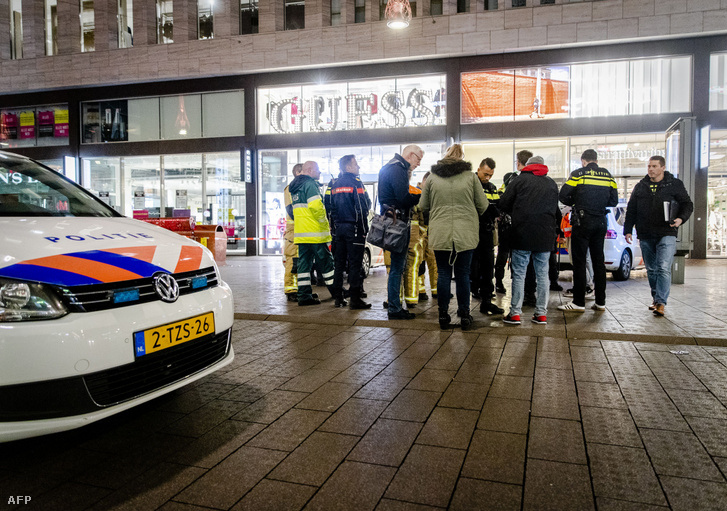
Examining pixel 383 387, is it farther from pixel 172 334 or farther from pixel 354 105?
pixel 354 105

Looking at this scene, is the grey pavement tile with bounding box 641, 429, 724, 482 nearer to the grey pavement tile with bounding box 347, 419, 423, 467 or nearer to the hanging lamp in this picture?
the grey pavement tile with bounding box 347, 419, 423, 467

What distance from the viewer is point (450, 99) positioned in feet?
58.4

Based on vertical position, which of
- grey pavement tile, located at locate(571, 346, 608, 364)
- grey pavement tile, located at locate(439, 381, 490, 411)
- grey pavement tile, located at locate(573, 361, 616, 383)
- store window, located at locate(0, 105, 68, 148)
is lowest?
grey pavement tile, located at locate(571, 346, 608, 364)

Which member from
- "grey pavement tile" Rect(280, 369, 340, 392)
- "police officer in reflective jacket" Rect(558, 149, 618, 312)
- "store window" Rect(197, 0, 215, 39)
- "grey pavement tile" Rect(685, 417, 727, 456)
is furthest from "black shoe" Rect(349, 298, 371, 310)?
"store window" Rect(197, 0, 215, 39)

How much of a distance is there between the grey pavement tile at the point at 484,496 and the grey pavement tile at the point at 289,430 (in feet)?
3.19

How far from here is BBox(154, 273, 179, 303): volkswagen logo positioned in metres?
2.99

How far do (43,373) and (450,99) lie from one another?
55.8ft

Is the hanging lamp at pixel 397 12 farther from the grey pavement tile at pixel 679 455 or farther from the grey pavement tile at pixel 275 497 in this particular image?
the grey pavement tile at pixel 275 497

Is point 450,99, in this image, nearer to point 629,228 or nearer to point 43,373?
point 629,228

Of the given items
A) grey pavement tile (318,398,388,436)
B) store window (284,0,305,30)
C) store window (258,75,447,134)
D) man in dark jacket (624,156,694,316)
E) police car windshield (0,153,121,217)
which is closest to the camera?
grey pavement tile (318,398,388,436)

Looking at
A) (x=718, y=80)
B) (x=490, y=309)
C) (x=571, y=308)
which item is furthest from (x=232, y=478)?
(x=718, y=80)

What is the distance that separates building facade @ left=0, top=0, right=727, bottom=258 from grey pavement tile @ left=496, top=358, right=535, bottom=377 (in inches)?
542

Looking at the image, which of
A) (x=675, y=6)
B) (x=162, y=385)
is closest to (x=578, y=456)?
(x=162, y=385)

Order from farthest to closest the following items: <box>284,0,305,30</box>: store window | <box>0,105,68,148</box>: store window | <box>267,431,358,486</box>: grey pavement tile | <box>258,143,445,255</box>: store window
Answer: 1. <box>0,105,68,148</box>: store window
2. <box>284,0,305,30</box>: store window
3. <box>258,143,445,255</box>: store window
4. <box>267,431,358,486</box>: grey pavement tile
